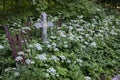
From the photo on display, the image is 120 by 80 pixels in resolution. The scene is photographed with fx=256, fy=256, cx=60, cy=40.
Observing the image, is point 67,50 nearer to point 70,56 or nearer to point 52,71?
point 70,56

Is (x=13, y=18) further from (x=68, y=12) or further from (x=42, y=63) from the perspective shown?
(x=42, y=63)

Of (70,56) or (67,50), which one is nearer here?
(70,56)

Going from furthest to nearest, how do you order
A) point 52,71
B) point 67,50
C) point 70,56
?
point 67,50
point 70,56
point 52,71

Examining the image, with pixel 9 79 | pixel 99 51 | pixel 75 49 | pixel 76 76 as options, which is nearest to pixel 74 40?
pixel 75 49

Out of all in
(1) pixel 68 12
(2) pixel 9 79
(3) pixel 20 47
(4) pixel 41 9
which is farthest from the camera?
(1) pixel 68 12

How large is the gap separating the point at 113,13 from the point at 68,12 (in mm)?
2423

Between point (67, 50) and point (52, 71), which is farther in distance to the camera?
point (67, 50)

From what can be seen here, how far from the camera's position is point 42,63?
13.6 ft

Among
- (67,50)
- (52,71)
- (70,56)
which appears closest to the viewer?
(52,71)

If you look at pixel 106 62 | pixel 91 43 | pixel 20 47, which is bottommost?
pixel 106 62

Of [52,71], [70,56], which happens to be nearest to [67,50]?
[70,56]

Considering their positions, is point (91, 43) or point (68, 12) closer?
point (91, 43)

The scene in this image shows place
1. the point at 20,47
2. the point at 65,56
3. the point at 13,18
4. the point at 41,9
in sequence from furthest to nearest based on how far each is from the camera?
the point at 41,9
the point at 13,18
the point at 65,56
the point at 20,47

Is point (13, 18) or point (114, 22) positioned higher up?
point (13, 18)
